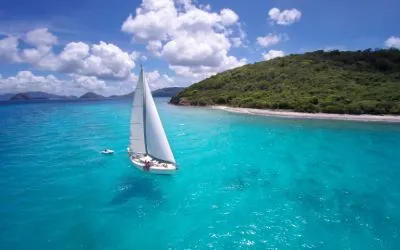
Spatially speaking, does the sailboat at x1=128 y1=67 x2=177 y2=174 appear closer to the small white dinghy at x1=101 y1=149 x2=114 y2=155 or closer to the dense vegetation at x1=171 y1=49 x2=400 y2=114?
the small white dinghy at x1=101 y1=149 x2=114 y2=155

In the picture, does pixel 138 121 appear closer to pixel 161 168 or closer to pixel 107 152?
pixel 161 168

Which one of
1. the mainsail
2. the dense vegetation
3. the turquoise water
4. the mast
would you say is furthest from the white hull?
the dense vegetation

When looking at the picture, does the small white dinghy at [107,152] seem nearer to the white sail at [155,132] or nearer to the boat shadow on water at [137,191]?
the boat shadow on water at [137,191]

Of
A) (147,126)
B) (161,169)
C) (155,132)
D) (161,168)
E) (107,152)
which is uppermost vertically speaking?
(147,126)

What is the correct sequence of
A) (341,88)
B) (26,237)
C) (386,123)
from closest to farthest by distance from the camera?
1. (26,237)
2. (386,123)
3. (341,88)

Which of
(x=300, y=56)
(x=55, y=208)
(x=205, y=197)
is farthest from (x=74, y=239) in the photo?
(x=300, y=56)

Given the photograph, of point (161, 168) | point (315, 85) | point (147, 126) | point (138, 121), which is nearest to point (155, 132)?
point (147, 126)

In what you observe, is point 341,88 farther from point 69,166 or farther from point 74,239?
point 74,239
